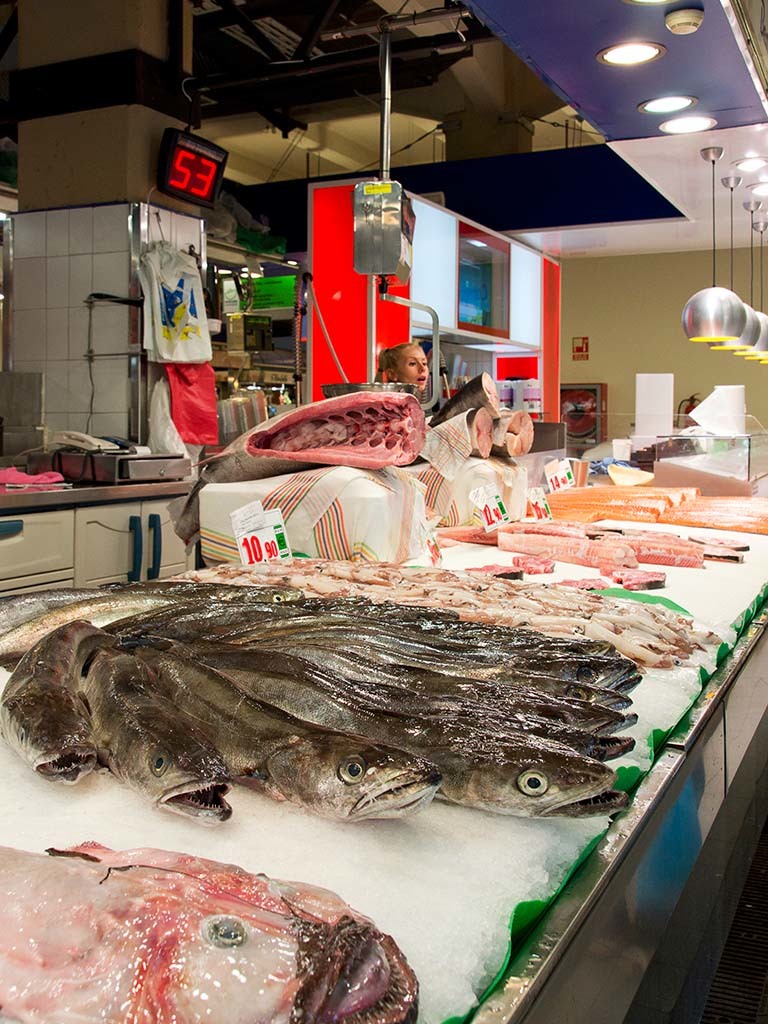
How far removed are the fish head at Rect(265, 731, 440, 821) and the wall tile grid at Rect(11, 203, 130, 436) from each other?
548cm

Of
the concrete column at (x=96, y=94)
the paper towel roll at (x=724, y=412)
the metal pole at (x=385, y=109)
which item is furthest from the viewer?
the paper towel roll at (x=724, y=412)

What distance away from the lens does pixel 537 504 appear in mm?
4160

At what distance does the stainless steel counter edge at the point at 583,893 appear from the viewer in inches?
33.0

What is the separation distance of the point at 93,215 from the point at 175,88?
1058 millimetres

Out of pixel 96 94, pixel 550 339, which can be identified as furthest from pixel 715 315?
pixel 550 339

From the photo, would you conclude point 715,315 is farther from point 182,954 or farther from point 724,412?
point 182,954

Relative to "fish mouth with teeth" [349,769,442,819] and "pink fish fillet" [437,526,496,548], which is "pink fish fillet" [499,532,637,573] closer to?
"pink fish fillet" [437,526,496,548]

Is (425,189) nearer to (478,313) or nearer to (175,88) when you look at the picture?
(478,313)

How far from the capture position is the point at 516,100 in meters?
11.0

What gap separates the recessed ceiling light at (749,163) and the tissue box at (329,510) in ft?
14.1

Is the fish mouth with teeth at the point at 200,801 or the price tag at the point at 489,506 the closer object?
the fish mouth with teeth at the point at 200,801

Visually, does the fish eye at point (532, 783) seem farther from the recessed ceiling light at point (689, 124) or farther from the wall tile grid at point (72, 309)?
the wall tile grid at point (72, 309)

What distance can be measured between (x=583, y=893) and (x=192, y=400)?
19.0ft

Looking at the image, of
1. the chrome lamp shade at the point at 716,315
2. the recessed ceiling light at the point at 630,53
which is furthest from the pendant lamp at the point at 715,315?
the recessed ceiling light at the point at 630,53
